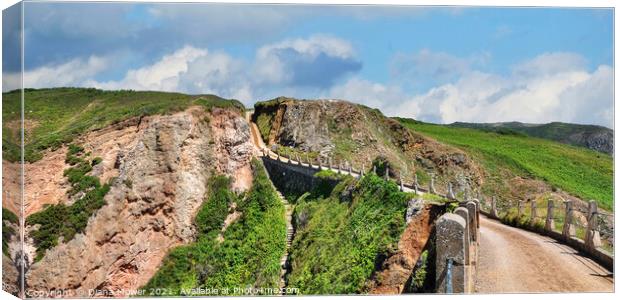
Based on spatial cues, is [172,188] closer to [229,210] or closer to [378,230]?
[229,210]

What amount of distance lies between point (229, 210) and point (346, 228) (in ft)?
38.7

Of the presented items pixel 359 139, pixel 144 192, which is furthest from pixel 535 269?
pixel 359 139

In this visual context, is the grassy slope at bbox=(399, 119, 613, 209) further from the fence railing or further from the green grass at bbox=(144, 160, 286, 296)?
the green grass at bbox=(144, 160, 286, 296)

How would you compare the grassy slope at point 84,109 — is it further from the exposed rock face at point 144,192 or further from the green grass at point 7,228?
the green grass at point 7,228

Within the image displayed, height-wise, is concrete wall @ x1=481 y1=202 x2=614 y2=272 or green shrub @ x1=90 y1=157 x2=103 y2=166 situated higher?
green shrub @ x1=90 y1=157 x2=103 y2=166

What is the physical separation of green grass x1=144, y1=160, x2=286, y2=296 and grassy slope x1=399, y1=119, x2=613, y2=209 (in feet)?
67.3

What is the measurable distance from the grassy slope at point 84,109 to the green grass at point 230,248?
632 cm

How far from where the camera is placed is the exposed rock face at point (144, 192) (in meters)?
29.3

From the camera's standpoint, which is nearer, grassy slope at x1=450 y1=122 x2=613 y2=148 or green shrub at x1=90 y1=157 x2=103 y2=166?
grassy slope at x1=450 y1=122 x2=613 y2=148

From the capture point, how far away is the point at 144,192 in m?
34.4

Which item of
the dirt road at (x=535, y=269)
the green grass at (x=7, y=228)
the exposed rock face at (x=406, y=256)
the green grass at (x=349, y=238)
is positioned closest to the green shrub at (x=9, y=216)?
the green grass at (x=7, y=228)

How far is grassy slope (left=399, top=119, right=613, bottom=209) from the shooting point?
48197 millimetres

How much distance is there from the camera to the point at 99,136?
36688mm

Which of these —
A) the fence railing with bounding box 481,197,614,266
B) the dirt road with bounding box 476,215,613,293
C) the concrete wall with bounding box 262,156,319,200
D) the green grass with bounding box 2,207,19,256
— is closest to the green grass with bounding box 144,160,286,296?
the concrete wall with bounding box 262,156,319,200
